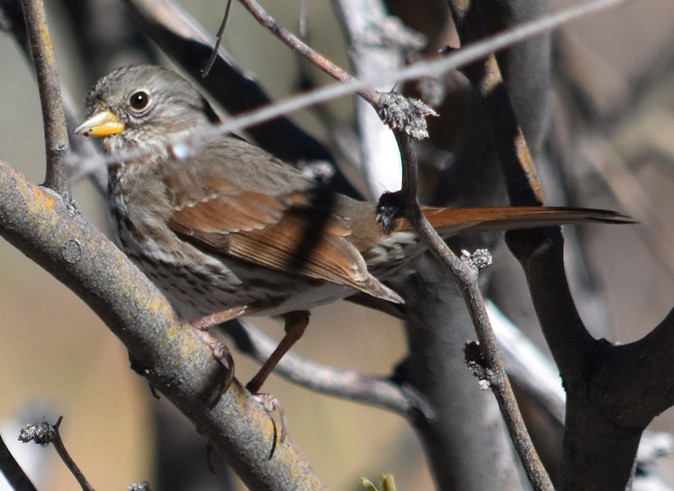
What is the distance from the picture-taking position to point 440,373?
3.21 metres

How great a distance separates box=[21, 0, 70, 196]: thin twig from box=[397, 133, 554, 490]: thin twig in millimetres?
634

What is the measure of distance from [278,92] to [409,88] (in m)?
2.53

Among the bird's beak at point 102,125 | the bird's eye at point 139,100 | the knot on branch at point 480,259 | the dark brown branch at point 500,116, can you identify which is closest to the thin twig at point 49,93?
the knot on branch at point 480,259

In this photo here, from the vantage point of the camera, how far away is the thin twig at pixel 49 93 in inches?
73.7

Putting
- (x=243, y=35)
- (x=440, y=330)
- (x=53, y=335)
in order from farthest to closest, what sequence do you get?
(x=53, y=335), (x=243, y=35), (x=440, y=330)

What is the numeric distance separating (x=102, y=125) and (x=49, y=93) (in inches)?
59.8

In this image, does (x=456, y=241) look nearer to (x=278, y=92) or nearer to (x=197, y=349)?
(x=197, y=349)

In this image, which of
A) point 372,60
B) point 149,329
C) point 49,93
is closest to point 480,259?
point 149,329

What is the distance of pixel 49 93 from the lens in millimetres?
1870

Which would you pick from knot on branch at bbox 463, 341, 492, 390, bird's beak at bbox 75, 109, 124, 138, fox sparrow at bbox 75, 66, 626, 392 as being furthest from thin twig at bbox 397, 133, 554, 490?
bird's beak at bbox 75, 109, 124, 138

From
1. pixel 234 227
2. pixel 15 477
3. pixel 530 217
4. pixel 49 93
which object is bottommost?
pixel 15 477

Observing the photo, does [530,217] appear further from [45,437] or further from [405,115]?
[45,437]

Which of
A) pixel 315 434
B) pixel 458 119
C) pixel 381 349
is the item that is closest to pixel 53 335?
pixel 315 434

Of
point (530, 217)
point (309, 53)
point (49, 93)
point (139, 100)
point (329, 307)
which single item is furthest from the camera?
point (329, 307)
